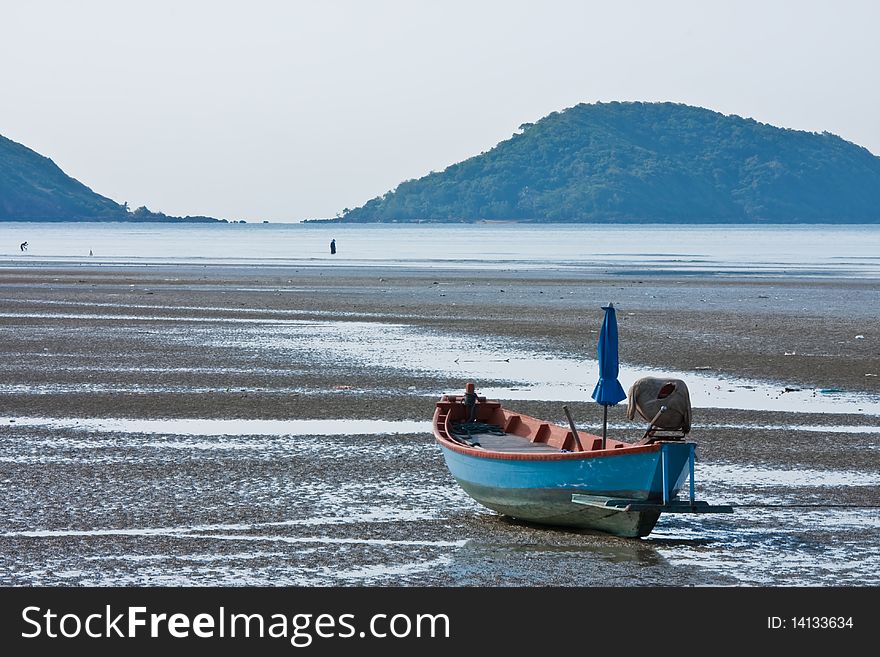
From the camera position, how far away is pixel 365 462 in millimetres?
19141

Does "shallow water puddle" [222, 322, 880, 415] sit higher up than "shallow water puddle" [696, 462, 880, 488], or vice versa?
"shallow water puddle" [222, 322, 880, 415]

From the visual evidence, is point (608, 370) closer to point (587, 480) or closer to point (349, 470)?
point (587, 480)

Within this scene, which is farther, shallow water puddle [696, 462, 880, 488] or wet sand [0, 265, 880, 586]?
shallow water puddle [696, 462, 880, 488]

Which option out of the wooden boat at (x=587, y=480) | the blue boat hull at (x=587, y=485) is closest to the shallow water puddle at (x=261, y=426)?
the wooden boat at (x=587, y=480)

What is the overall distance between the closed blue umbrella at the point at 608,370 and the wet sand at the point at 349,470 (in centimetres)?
142

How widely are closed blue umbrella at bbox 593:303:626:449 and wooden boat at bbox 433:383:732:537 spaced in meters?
0.45

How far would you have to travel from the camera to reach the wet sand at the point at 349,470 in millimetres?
13719

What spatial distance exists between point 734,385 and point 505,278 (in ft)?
138

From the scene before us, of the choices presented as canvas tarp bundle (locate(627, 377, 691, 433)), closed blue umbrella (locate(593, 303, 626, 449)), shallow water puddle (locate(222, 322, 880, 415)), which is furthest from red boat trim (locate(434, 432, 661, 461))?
shallow water puddle (locate(222, 322, 880, 415))

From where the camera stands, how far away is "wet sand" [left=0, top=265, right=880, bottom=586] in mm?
13719

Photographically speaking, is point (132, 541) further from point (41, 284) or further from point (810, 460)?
point (41, 284)

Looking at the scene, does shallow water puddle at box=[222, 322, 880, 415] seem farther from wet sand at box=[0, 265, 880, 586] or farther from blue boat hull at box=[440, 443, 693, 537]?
blue boat hull at box=[440, 443, 693, 537]
